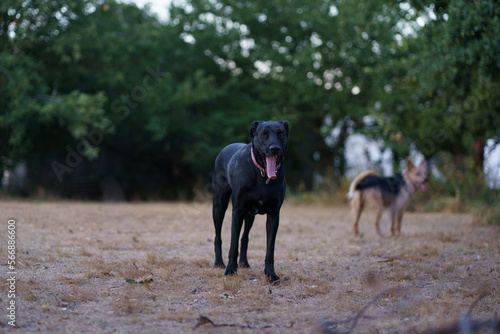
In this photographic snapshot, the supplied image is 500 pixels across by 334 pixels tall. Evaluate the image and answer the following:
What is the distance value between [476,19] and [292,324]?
5.86 meters

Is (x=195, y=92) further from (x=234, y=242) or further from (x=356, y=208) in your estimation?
(x=234, y=242)

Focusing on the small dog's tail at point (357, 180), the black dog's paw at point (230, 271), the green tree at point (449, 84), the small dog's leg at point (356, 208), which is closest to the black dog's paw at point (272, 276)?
the black dog's paw at point (230, 271)

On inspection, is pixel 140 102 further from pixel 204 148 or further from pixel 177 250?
pixel 177 250

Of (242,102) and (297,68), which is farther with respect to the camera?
(242,102)

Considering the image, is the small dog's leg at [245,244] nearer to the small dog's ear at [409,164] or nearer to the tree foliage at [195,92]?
the small dog's ear at [409,164]

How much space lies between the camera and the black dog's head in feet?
15.1

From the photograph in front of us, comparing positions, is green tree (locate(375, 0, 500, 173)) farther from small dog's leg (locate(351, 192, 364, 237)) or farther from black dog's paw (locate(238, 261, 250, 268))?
black dog's paw (locate(238, 261, 250, 268))

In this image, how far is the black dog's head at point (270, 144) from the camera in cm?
460

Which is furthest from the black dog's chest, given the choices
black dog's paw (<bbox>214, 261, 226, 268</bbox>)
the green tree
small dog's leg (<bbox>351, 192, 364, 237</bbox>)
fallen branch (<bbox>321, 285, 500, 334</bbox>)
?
the green tree

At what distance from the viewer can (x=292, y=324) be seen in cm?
362

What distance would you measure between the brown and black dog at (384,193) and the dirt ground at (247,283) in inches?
21.8

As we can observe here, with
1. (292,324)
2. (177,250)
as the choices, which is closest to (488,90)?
(177,250)

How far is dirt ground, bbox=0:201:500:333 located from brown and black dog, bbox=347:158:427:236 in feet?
1.81

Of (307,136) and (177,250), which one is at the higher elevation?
(307,136)
